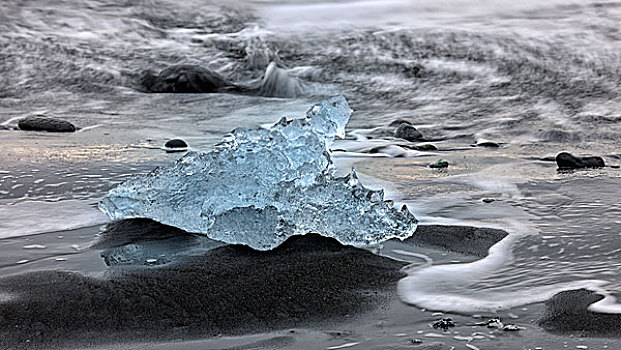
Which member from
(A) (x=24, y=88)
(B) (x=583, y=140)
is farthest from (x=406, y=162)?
(A) (x=24, y=88)

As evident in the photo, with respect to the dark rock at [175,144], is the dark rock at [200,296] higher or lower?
higher

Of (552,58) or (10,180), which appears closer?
(10,180)

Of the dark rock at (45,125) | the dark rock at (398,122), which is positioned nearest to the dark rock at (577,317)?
the dark rock at (398,122)

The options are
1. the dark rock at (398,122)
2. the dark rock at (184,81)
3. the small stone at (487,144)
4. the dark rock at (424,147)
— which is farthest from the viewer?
the dark rock at (184,81)

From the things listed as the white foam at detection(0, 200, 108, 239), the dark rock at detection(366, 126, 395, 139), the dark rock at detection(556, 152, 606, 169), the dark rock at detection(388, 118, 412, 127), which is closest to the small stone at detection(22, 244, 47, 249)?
the white foam at detection(0, 200, 108, 239)

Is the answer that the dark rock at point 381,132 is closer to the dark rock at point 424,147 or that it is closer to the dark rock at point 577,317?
the dark rock at point 424,147

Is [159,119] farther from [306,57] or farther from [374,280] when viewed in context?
[374,280]

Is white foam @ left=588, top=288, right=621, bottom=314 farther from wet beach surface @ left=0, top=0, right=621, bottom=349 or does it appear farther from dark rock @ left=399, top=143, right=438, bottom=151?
dark rock @ left=399, top=143, right=438, bottom=151
